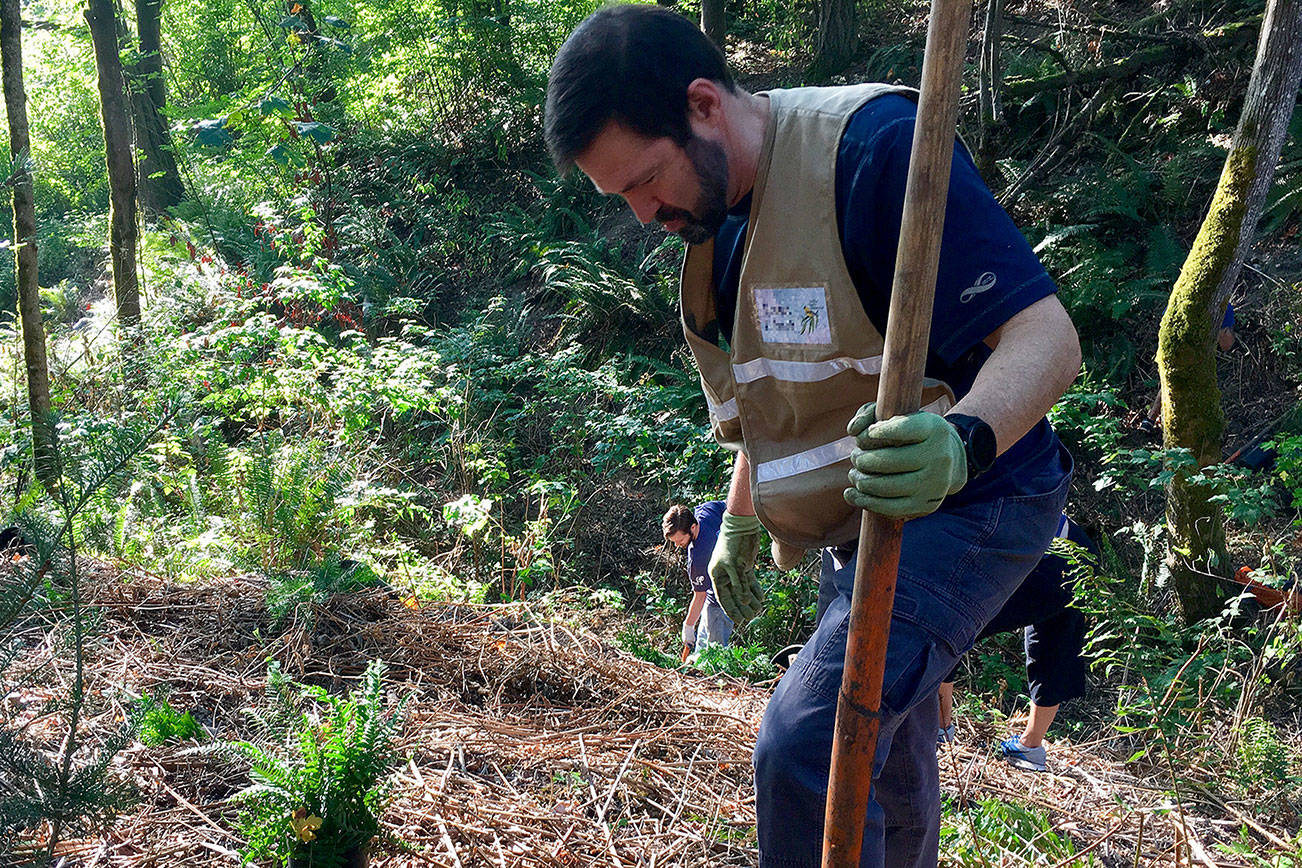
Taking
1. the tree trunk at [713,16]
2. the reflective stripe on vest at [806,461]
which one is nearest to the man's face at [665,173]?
the reflective stripe on vest at [806,461]

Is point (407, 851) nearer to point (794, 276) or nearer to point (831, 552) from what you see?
point (831, 552)

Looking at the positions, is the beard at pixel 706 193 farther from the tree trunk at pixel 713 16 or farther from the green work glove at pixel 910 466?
the tree trunk at pixel 713 16

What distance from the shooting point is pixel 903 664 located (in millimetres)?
1689

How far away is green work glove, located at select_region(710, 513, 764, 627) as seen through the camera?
9.47 ft

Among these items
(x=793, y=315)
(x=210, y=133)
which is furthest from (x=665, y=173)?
(x=210, y=133)

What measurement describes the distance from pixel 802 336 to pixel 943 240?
345 millimetres

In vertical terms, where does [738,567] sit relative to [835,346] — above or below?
Answer: below

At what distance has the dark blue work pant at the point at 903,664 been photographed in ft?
5.62

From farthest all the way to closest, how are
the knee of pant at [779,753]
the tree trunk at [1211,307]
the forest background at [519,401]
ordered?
1. the tree trunk at [1211,307]
2. the forest background at [519,401]
3. the knee of pant at [779,753]

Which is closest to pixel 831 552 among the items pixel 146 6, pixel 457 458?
pixel 457 458

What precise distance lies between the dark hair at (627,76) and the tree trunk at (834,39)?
8.53 m

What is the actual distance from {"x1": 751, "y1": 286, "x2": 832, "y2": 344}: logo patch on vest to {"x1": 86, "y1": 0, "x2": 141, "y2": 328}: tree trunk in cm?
867

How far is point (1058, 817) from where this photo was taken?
3.06 metres

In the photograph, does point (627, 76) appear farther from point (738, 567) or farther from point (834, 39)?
point (834, 39)
